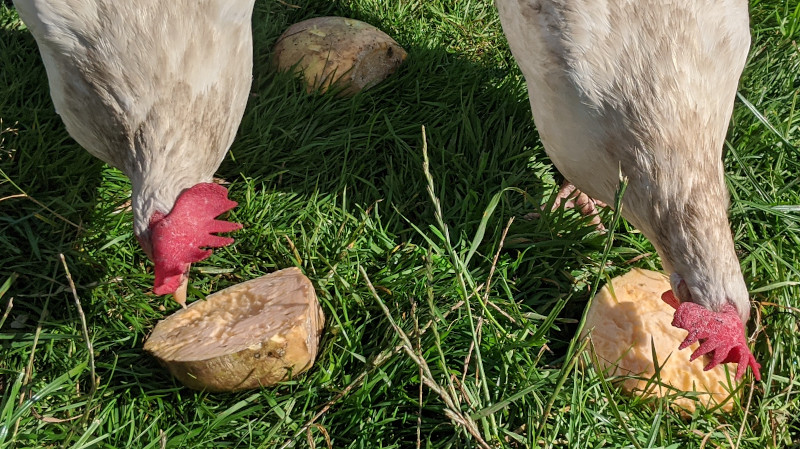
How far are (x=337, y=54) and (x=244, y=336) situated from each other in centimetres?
165

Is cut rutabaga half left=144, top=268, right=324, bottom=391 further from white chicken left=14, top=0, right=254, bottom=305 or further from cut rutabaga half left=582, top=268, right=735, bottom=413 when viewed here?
cut rutabaga half left=582, top=268, right=735, bottom=413

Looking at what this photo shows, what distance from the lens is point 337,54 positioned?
3365 millimetres

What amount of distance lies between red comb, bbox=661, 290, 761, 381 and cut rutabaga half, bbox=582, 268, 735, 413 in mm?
242

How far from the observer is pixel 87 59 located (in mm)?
A: 2203

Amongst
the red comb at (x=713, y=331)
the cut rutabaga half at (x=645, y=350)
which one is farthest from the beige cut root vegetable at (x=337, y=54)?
the red comb at (x=713, y=331)

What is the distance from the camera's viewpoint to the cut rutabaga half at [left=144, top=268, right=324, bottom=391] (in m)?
2.28

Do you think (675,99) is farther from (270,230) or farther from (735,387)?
(270,230)

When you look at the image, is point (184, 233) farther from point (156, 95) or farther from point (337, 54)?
point (337, 54)

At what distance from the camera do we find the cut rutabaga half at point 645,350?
241 cm

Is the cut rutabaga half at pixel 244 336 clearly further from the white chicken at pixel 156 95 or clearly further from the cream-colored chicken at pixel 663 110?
the cream-colored chicken at pixel 663 110

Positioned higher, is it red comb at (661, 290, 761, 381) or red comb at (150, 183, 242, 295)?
red comb at (150, 183, 242, 295)

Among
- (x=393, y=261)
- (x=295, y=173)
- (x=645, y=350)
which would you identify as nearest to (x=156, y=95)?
(x=295, y=173)

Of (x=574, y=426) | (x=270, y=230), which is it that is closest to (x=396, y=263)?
(x=270, y=230)

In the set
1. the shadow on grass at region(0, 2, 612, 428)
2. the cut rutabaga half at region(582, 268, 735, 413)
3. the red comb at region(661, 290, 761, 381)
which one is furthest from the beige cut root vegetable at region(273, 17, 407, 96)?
the red comb at region(661, 290, 761, 381)
